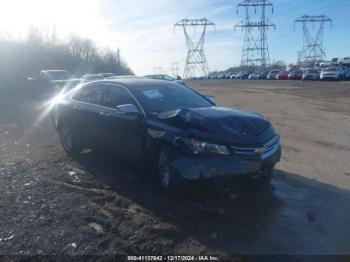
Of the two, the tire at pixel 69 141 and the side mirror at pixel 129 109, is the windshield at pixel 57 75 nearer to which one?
the tire at pixel 69 141

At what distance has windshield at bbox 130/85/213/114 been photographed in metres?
5.56

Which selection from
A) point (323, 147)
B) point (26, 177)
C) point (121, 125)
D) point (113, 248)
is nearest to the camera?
point (113, 248)

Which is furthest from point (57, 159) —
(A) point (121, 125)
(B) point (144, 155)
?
(B) point (144, 155)

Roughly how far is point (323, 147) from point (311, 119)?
15.7 ft

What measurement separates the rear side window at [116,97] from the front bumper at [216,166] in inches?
60.7

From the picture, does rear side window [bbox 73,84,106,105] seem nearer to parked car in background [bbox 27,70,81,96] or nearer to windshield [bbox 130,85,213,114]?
windshield [bbox 130,85,213,114]

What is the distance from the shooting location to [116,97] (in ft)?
20.1

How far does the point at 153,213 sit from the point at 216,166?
0.98 metres

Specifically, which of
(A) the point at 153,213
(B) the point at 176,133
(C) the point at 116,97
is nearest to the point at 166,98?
(C) the point at 116,97

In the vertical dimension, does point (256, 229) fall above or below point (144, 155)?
below

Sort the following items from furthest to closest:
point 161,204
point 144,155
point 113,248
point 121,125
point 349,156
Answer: point 349,156 < point 121,125 < point 144,155 < point 161,204 < point 113,248

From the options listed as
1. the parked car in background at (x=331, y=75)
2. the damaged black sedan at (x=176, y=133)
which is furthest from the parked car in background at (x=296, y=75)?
the damaged black sedan at (x=176, y=133)

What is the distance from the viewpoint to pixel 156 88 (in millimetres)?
6098

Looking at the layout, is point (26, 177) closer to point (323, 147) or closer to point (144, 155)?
Answer: point (144, 155)
